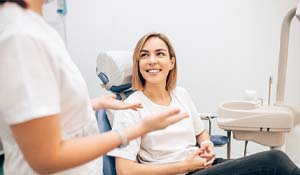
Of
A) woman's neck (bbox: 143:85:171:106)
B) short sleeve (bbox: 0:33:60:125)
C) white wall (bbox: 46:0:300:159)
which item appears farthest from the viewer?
white wall (bbox: 46:0:300:159)

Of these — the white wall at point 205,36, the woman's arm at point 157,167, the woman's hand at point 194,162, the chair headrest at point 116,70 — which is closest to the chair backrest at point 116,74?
the chair headrest at point 116,70

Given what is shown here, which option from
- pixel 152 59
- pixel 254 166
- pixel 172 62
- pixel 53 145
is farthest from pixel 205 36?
pixel 53 145

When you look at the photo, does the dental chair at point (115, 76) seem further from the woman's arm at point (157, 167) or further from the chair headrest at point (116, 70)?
the woman's arm at point (157, 167)

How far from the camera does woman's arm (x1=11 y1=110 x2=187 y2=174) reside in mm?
514

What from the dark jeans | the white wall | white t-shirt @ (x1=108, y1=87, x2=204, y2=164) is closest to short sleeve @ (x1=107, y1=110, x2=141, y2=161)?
white t-shirt @ (x1=108, y1=87, x2=204, y2=164)

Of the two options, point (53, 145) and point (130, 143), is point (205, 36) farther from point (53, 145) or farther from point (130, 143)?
point (53, 145)

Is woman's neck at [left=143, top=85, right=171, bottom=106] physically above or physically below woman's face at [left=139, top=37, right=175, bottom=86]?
below

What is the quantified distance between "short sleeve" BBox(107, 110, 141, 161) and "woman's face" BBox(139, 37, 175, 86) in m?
0.21

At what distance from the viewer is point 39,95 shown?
52 centimetres

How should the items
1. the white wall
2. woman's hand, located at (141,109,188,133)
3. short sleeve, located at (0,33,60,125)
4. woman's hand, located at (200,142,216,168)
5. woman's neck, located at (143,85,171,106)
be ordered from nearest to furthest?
short sleeve, located at (0,33,60,125) → woman's hand, located at (141,109,188,133) → woman's hand, located at (200,142,216,168) → woman's neck, located at (143,85,171,106) → the white wall

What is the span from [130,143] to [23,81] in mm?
802

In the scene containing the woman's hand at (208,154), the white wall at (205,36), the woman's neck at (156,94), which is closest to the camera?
the woman's hand at (208,154)

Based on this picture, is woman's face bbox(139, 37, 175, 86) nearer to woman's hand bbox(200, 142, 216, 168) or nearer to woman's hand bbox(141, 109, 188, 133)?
woman's hand bbox(200, 142, 216, 168)

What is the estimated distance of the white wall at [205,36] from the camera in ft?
6.66
